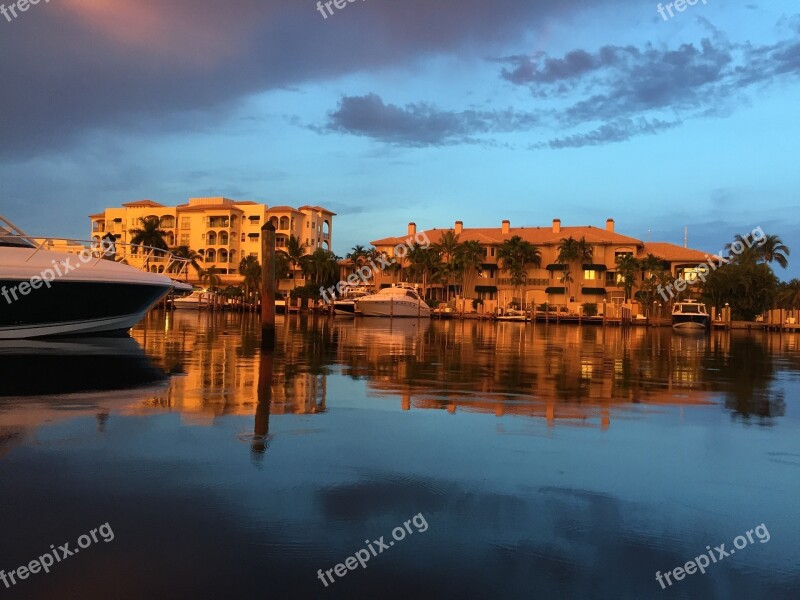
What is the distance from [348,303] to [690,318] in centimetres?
3324

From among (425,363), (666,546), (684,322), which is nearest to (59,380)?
(425,363)

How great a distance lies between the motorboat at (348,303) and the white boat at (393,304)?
1861mm

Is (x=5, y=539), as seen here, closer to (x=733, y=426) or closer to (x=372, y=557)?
(x=372, y=557)

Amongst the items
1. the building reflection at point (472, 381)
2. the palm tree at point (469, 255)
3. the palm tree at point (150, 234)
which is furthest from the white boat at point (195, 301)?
the building reflection at point (472, 381)

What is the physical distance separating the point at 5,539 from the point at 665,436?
7.23 meters

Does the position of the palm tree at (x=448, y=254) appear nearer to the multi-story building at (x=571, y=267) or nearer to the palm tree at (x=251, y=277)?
the multi-story building at (x=571, y=267)

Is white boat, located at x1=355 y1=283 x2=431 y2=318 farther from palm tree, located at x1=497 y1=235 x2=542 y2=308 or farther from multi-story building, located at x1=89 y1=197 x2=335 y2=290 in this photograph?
multi-story building, located at x1=89 y1=197 x2=335 y2=290

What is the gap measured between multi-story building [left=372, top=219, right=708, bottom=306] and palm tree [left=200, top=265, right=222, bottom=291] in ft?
81.9

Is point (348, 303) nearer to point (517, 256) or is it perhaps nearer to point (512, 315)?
point (512, 315)

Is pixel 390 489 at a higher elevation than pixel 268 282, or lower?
lower

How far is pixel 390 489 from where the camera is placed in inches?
240

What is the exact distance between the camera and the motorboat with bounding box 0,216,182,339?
2056 centimetres

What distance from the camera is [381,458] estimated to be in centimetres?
724

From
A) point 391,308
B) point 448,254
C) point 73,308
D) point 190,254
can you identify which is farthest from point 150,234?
point 73,308
